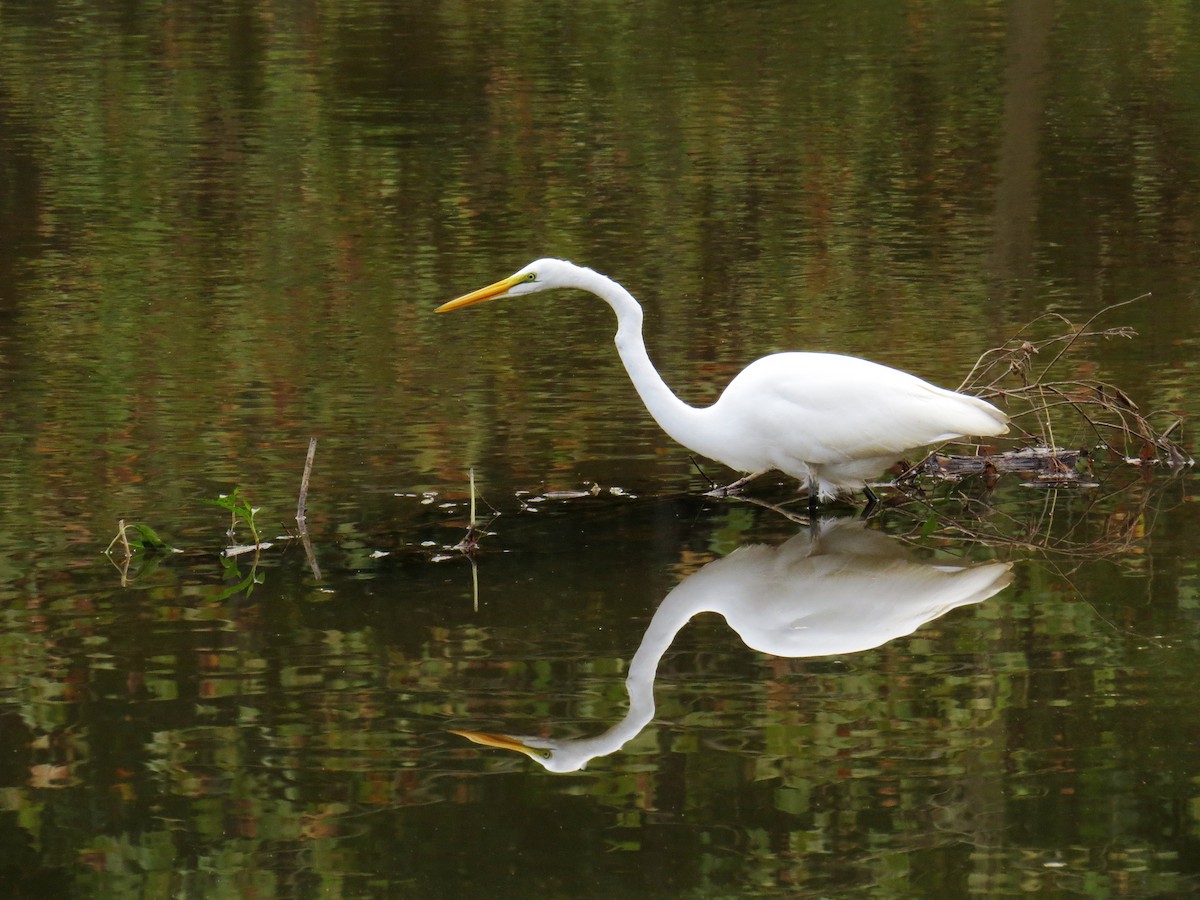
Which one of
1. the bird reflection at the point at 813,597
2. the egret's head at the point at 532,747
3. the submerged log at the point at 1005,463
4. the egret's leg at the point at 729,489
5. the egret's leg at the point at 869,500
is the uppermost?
the submerged log at the point at 1005,463

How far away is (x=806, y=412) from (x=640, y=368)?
2.26 feet

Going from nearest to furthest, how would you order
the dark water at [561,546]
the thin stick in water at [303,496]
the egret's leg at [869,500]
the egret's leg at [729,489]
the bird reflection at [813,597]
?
the dark water at [561,546] → the bird reflection at [813,597] → the thin stick in water at [303,496] → the egret's leg at [869,500] → the egret's leg at [729,489]

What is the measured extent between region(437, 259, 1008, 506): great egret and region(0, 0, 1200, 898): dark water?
29 centimetres

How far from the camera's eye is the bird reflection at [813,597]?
222 inches

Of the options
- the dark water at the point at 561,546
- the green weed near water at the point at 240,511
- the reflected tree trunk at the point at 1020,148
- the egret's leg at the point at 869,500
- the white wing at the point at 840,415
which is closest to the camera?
the dark water at the point at 561,546

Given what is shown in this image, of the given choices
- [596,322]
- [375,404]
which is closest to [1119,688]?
[375,404]

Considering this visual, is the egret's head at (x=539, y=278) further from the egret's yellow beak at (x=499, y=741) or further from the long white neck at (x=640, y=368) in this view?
the egret's yellow beak at (x=499, y=741)

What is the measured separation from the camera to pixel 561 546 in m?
6.61

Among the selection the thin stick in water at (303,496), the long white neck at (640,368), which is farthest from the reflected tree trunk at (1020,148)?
the thin stick in water at (303,496)

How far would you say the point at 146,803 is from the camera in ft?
15.1

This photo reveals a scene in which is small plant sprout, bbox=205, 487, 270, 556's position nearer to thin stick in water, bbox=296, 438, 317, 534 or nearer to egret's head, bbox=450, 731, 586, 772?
thin stick in water, bbox=296, 438, 317, 534

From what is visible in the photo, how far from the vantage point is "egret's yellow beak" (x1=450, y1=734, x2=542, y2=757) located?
4.90m

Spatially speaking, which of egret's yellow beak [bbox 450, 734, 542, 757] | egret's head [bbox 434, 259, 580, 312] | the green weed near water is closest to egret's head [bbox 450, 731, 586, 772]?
egret's yellow beak [bbox 450, 734, 542, 757]

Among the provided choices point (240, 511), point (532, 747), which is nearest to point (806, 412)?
point (240, 511)
